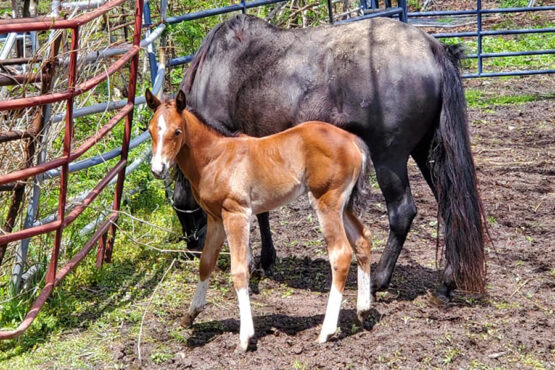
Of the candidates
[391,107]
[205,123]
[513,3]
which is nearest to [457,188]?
[391,107]

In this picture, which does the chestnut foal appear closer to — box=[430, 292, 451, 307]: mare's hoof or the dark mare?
the dark mare

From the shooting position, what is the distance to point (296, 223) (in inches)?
266

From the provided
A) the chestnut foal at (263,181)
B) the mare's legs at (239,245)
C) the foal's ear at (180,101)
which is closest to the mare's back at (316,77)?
the chestnut foal at (263,181)

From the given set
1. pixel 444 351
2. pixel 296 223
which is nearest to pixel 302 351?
pixel 444 351

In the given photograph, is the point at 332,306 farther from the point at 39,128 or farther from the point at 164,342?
the point at 39,128

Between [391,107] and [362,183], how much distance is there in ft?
2.21

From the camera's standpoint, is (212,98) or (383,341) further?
(212,98)

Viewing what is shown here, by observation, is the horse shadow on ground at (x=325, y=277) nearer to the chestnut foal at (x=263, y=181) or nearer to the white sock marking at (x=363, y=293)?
the white sock marking at (x=363, y=293)

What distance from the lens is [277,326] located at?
15.6 feet

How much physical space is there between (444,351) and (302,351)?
773 millimetres

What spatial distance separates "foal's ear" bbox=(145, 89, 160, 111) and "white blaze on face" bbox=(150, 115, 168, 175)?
5.9 inches

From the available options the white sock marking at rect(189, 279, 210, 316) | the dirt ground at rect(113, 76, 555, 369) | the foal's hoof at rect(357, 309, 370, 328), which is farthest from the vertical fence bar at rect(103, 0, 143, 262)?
the foal's hoof at rect(357, 309, 370, 328)

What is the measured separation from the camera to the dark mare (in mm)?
5035

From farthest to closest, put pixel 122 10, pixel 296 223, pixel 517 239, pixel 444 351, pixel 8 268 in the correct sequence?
pixel 122 10, pixel 296 223, pixel 517 239, pixel 8 268, pixel 444 351
